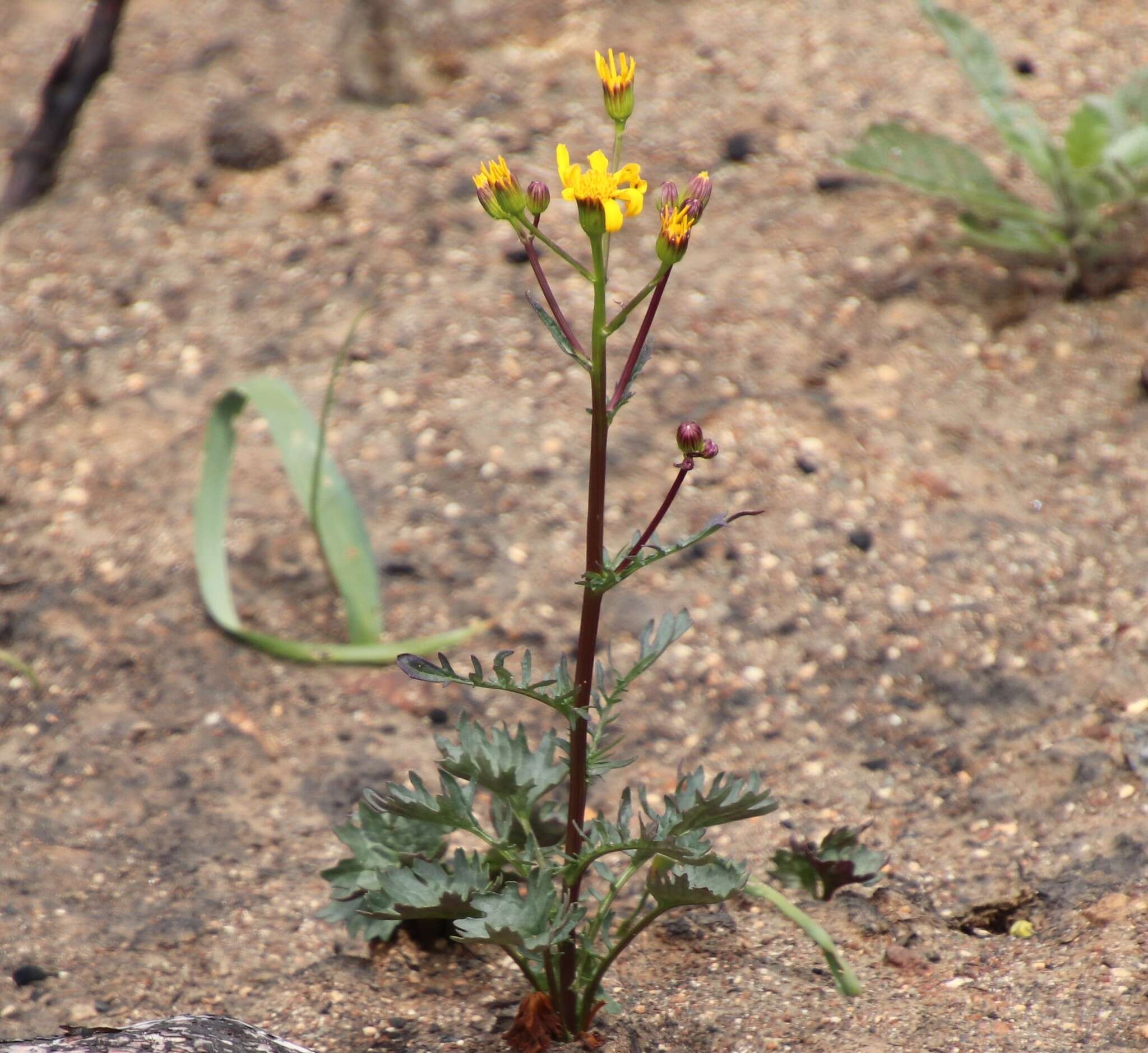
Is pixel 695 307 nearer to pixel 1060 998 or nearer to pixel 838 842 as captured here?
pixel 838 842

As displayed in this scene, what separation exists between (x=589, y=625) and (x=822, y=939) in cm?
53

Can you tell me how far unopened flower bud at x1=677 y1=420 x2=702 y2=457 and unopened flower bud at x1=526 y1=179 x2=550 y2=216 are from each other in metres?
0.25

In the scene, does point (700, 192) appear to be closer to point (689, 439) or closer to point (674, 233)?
point (674, 233)

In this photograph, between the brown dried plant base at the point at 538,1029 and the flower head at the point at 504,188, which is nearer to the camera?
the flower head at the point at 504,188

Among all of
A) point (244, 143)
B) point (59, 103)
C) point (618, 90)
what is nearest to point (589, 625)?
Result: point (618, 90)

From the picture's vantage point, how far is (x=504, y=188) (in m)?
1.25

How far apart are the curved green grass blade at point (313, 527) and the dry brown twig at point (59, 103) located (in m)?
1.21

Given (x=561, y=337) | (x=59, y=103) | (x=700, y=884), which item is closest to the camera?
(x=561, y=337)

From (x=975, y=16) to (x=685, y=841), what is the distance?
260cm

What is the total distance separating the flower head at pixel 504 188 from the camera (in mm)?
1246

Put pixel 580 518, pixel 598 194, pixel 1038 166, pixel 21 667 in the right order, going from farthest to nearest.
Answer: pixel 1038 166 → pixel 580 518 → pixel 21 667 → pixel 598 194

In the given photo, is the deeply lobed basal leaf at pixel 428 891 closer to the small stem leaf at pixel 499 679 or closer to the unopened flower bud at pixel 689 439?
the small stem leaf at pixel 499 679

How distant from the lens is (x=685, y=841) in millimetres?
1391

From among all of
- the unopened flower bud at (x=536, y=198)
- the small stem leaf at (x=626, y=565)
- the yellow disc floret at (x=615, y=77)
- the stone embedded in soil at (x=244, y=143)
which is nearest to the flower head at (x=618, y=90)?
the yellow disc floret at (x=615, y=77)
